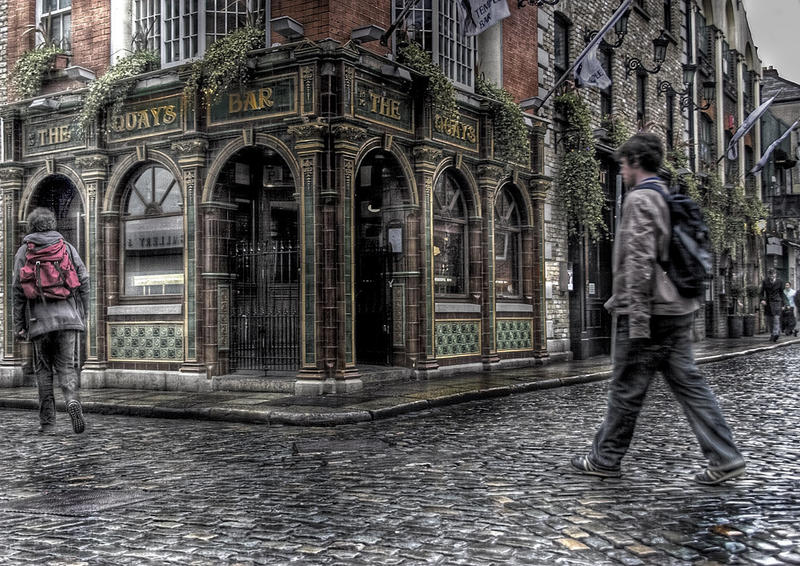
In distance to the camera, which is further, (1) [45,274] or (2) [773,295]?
(2) [773,295]

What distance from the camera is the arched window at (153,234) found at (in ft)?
43.2

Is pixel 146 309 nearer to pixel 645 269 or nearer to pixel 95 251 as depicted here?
pixel 95 251

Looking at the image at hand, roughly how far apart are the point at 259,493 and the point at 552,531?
76.9 inches

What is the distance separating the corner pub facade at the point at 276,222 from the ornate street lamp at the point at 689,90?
425 inches

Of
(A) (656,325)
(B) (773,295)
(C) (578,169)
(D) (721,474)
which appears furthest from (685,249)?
(B) (773,295)

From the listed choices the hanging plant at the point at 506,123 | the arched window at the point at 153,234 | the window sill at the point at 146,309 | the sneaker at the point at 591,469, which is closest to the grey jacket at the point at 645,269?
the sneaker at the point at 591,469

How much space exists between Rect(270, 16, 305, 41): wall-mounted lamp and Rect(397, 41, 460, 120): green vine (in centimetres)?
203

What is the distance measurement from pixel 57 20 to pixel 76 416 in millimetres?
8996

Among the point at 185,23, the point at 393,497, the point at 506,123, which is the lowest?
the point at 393,497

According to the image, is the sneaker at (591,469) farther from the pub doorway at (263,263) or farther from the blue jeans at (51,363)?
the pub doorway at (263,263)

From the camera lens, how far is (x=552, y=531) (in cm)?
427

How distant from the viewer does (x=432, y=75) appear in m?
13.2

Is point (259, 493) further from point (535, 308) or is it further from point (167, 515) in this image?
point (535, 308)

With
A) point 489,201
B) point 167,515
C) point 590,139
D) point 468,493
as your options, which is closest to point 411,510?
point 468,493
